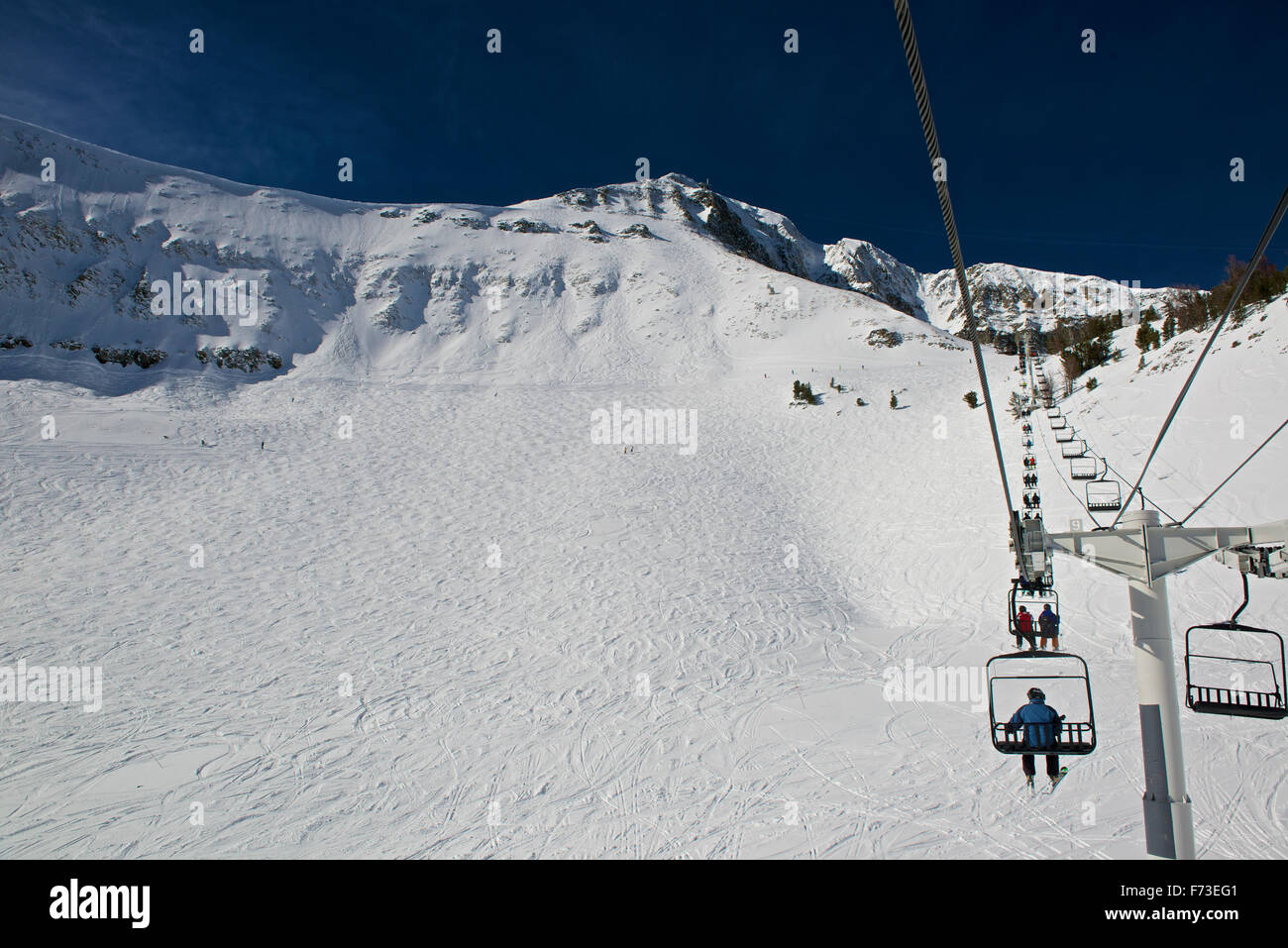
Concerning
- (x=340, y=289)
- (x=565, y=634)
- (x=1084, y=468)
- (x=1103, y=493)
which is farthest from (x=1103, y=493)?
(x=340, y=289)

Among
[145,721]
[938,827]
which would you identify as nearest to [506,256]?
[145,721]

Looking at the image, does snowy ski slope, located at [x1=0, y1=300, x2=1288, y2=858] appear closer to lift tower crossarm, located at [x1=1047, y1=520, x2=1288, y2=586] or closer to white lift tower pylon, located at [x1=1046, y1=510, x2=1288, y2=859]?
white lift tower pylon, located at [x1=1046, y1=510, x2=1288, y2=859]

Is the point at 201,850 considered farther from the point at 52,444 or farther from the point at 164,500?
the point at 52,444

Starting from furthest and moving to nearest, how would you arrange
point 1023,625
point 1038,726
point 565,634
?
point 565,634 < point 1023,625 < point 1038,726

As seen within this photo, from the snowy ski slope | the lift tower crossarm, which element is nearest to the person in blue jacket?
the lift tower crossarm

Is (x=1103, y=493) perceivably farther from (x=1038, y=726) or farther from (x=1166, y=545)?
(x=1038, y=726)
